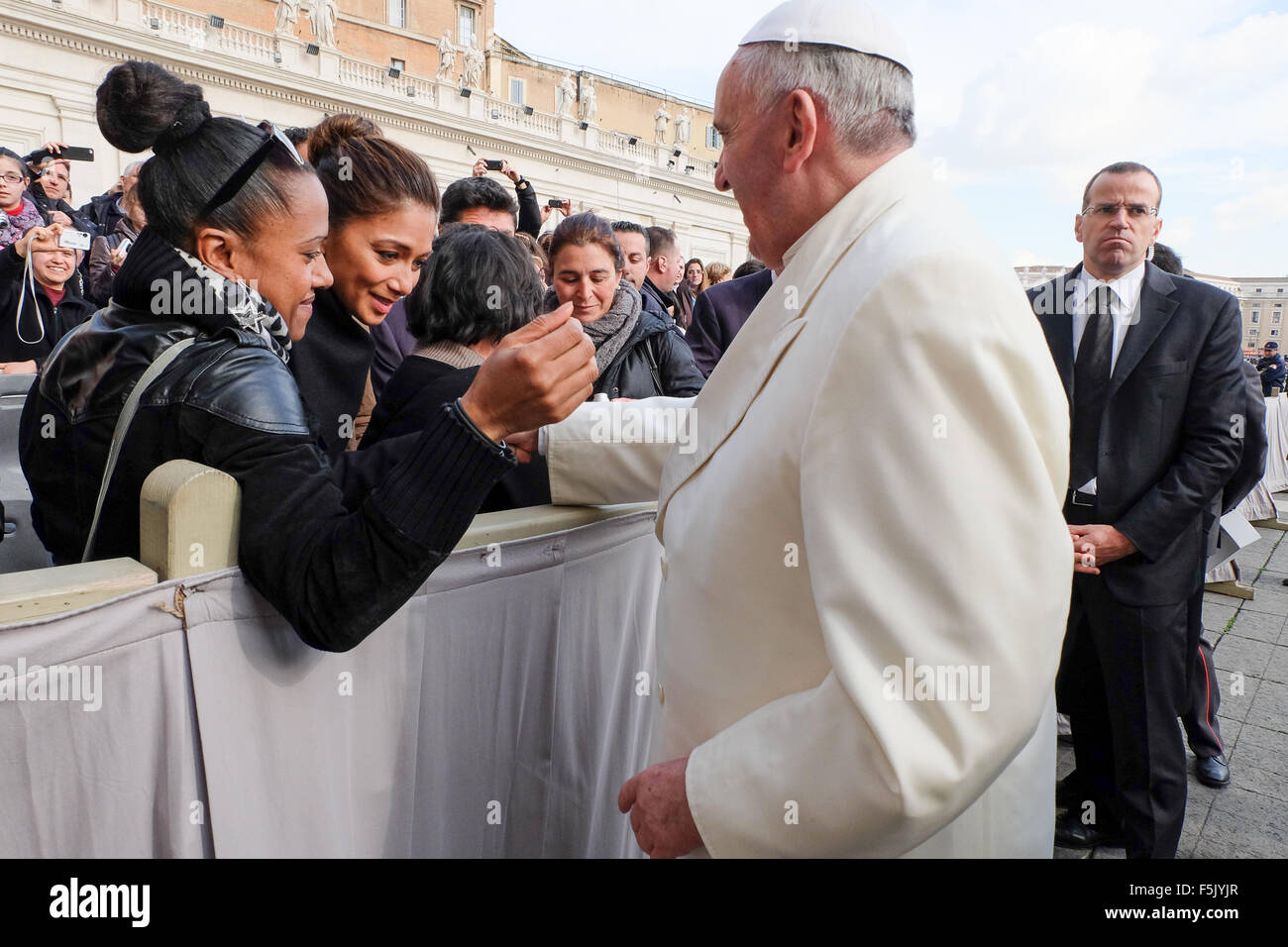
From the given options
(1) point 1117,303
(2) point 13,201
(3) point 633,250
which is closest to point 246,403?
(1) point 1117,303

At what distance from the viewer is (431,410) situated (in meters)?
1.88

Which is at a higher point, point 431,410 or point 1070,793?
point 431,410

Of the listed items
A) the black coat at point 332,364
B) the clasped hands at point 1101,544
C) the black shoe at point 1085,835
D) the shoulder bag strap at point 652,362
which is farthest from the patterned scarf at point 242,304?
the black shoe at point 1085,835

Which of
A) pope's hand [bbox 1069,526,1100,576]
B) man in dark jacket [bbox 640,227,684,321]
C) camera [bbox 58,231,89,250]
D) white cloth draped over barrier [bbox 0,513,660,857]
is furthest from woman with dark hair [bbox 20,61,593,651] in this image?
man in dark jacket [bbox 640,227,684,321]

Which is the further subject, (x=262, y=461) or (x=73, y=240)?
(x=73, y=240)

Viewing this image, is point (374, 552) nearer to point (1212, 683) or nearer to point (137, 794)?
point (137, 794)

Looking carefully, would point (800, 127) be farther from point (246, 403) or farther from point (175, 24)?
point (175, 24)

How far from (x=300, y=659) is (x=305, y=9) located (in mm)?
35237

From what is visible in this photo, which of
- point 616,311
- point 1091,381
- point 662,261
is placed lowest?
point 1091,381

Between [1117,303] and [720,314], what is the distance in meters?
1.89

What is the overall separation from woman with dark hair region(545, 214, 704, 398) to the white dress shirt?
141 cm

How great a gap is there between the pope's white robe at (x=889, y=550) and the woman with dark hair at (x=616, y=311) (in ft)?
7.52

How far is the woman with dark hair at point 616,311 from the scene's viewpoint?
3.49 metres
